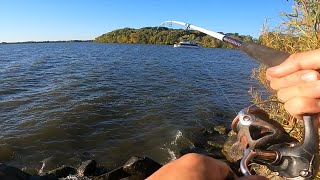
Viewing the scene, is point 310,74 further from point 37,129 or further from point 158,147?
point 37,129

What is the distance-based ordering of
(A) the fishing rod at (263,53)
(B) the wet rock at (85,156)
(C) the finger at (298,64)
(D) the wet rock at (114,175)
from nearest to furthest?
(C) the finger at (298,64) → (A) the fishing rod at (263,53) → (D) the wet rock at (114,175) → (B) the wet rock at (85,156)

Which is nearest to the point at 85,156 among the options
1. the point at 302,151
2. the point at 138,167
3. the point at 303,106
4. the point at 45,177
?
the point at 45,177

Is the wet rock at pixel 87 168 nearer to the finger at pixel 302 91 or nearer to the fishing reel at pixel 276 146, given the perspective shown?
the fishing reel at pixel 276 146

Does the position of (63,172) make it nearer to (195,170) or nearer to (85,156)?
(85,156)

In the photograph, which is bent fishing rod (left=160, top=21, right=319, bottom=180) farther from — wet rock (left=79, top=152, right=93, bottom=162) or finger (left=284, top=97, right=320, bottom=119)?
wet rock (left=79, top=152, right=93, bottom=162)

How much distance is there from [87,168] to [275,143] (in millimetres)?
7826

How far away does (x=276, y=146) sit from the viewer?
76.7 inches

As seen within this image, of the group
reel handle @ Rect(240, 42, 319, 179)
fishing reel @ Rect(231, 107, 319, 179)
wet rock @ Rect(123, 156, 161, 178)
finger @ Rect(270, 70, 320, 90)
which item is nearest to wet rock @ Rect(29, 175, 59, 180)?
wet rock @ Rect(123, 156, 161, 178)

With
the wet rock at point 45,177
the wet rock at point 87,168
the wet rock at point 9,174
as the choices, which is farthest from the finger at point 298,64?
the wet rock at point 87,168

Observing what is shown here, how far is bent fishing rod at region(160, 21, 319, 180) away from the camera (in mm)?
1756

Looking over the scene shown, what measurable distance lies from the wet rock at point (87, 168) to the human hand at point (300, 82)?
8092mm

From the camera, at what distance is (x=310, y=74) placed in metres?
1.51

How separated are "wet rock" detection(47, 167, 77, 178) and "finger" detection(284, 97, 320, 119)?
830 cm

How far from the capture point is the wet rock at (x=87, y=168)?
9031 mm
